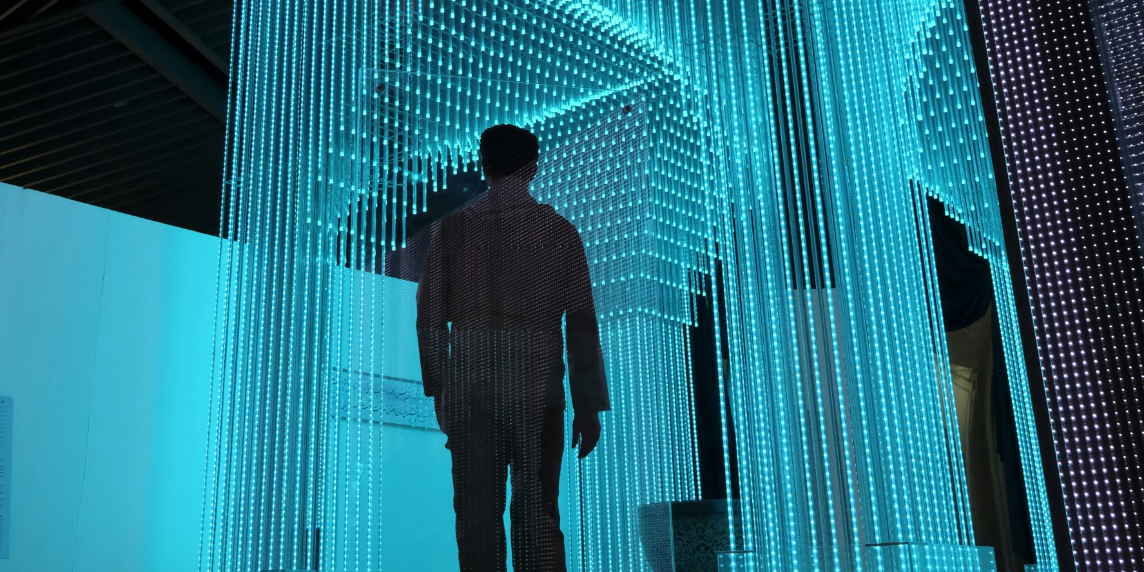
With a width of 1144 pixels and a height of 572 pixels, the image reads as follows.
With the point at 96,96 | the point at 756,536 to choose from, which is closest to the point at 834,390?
the point at 756,536

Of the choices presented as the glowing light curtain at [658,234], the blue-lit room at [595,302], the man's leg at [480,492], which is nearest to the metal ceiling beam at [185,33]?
the blue-lit room at [595,302]

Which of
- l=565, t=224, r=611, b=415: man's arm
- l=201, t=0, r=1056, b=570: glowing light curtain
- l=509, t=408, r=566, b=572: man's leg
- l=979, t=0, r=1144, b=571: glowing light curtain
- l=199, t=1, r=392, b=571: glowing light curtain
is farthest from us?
l=199, t=1, r=392, b=571: glowing light curtain

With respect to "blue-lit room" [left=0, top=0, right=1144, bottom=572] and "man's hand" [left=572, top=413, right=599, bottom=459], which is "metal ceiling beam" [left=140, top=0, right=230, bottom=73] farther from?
"man's hand" [left=572, top=413, right=599, bottom=459]

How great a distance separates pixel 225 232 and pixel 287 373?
0.78 m

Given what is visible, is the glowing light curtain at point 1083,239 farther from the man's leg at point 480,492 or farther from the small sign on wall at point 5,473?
the small sign on wall at point 5,473

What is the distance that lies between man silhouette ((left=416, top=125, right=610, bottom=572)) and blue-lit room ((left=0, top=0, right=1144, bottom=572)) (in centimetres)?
1

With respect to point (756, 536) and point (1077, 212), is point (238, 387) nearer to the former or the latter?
point (756, 536)

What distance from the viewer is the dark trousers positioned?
250 cm

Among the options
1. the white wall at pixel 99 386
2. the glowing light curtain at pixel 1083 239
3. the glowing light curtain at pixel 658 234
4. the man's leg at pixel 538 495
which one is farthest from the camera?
the white wall at pixel 99 386

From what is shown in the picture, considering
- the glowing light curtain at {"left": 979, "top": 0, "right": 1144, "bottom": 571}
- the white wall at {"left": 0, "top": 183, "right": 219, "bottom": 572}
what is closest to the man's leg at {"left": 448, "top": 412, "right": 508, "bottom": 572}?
the glowing light curtain at {"left": 979, "top": 0, "right": 1144, "bottom": 571}

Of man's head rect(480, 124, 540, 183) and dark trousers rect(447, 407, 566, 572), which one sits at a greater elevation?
man's head rect(480, 124, 540, 183)

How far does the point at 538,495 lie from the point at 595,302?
2.30 feet

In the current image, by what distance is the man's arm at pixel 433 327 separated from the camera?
2.73 meters

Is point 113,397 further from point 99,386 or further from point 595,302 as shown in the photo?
point 595,302
